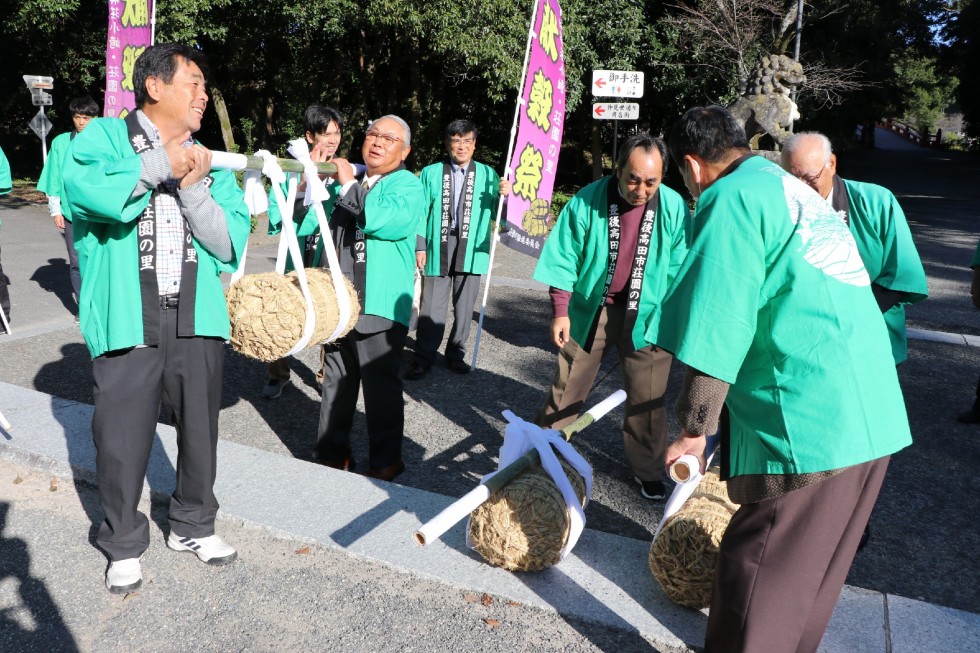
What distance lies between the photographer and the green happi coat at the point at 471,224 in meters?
6.42

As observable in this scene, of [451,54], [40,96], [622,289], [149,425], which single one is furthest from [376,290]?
[40,96]

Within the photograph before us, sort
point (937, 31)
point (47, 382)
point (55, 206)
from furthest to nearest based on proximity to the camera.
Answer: point (937, 31) < point (55, 206) < point (47, 382)

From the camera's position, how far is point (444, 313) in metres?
6.45

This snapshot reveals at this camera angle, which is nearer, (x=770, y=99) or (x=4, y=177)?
(x=4, y=177)

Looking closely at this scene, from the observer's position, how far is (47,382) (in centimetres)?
570

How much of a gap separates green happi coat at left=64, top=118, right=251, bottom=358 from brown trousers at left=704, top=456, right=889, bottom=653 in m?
2.06

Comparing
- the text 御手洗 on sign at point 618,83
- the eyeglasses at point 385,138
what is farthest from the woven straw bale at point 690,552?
the text 御手洗 on sign at point 618,83

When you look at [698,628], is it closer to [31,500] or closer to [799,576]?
[799,576]

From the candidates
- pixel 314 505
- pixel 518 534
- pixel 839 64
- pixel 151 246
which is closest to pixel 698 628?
pixel 518 534

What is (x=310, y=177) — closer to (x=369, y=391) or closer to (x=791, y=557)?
Answer: (x=369, y=391)

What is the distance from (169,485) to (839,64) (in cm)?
2033

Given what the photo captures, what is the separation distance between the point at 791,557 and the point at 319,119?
345cm

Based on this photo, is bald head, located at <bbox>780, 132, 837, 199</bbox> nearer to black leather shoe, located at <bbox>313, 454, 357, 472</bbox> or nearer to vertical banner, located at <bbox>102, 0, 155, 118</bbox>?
black leather shoe, located at <bbox>313, 454, 357, 472</bbox>

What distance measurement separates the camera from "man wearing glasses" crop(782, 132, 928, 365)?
354 cm
